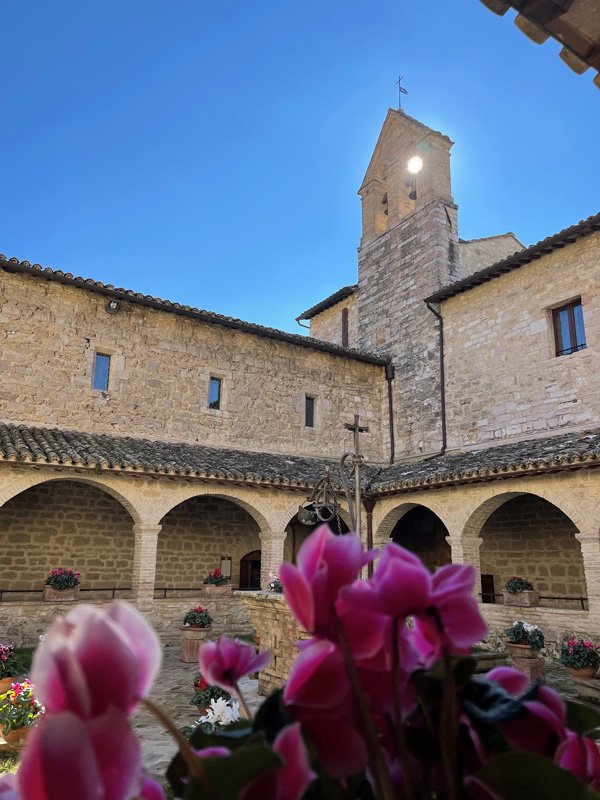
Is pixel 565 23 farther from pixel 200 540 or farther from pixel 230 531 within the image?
pixel 230 531

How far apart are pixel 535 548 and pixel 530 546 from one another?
0.42ft

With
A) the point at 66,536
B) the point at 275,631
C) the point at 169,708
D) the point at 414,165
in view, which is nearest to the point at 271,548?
the point at 66,536

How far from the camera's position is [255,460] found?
14.8 meters

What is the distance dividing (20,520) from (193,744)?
14201 millimetres

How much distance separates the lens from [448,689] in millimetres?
617

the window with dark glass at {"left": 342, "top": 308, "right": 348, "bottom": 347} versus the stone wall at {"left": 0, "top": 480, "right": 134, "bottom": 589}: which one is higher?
the window with dark glass at {"left": 342, "top": 308, "right": 348, "bottom": 347}

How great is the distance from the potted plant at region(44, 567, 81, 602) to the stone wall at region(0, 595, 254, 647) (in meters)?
0.14

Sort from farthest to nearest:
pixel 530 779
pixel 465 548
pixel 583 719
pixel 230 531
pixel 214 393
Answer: pixel 230 531 < pixel 214 393 < pixel 465 548 < pixel 583 719 < pixel 530 779

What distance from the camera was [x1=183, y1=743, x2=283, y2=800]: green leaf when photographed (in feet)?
1.71

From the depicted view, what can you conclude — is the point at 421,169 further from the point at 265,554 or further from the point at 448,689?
the point at 448,689

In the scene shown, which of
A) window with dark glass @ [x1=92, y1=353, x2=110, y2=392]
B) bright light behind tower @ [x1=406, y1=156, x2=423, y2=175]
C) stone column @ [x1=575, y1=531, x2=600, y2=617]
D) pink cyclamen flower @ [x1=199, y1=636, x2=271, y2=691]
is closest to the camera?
pink cyclamen flower @ [x1=199, y1=636, x2=271, y2=691]

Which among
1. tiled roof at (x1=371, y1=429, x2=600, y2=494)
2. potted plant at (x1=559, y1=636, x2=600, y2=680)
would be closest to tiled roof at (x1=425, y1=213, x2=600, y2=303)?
tiled roof at (x1=371, y1=429, x2=600, y2=494)

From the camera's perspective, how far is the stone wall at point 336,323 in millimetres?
21109

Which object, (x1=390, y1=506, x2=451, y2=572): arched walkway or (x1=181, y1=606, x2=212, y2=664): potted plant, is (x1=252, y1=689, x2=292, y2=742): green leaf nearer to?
(x1=181, y1=606, x2=212, y2=664): potted plant
